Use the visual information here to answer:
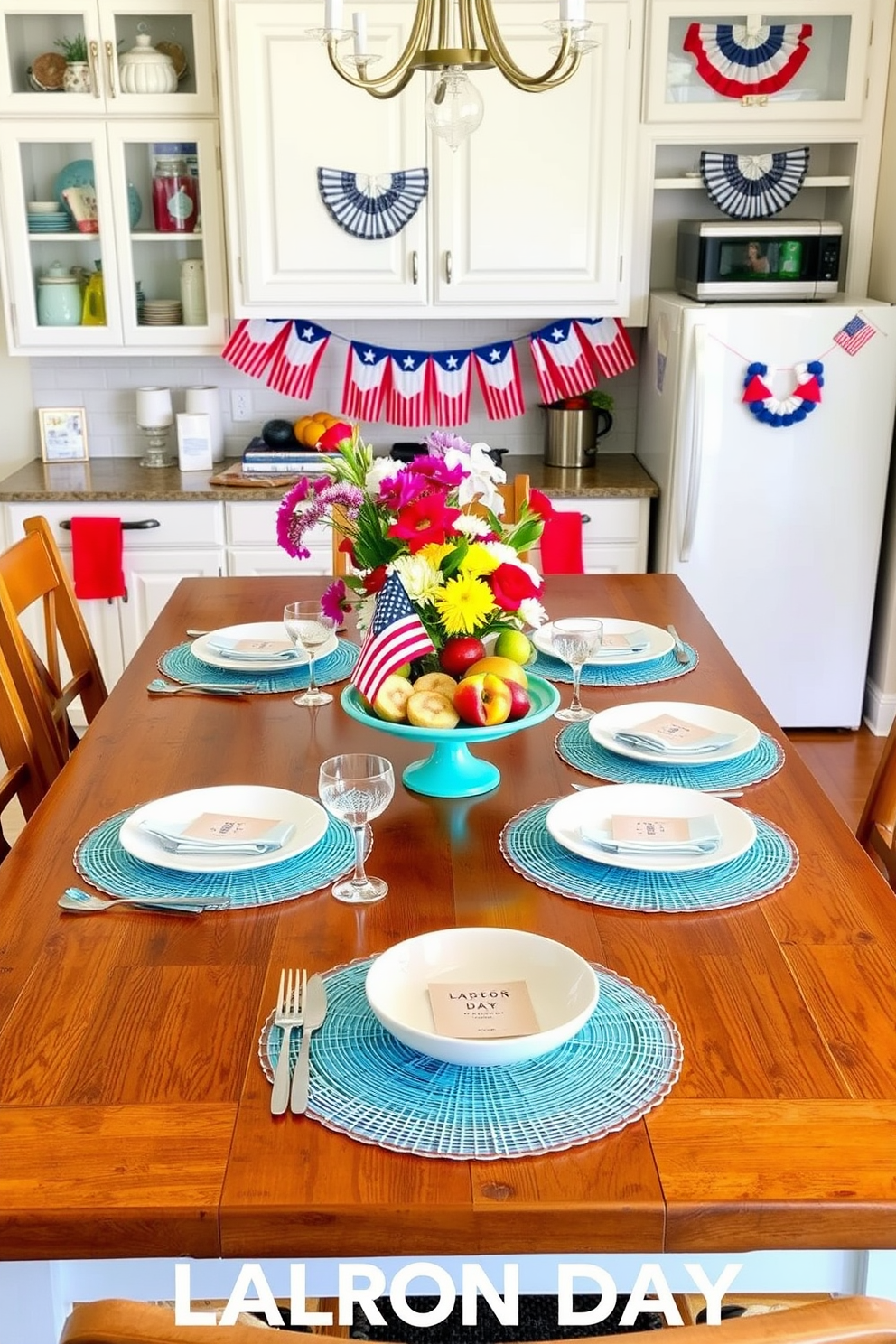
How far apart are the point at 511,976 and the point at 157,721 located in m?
0.97

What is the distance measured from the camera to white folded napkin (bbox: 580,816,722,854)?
5.16 ft

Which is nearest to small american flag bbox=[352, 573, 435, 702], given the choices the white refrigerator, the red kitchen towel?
the white refrigerator

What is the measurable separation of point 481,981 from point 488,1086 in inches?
5.6

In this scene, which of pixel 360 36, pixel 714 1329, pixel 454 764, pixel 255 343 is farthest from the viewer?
pixel 255 343

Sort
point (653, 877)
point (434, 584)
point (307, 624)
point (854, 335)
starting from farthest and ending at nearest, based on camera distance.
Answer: point (854, 335) < point (307, 624) < point (434, 584) < point (653, 877)

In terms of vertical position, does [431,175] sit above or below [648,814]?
above

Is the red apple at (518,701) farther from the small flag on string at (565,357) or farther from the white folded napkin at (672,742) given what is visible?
the small flag on string at (565,357)

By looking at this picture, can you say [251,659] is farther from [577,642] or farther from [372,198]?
[372,198]

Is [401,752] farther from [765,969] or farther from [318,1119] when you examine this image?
[318,1119]

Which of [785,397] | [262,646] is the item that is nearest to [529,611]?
[262,646]

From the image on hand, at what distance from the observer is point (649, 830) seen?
1.63 meters

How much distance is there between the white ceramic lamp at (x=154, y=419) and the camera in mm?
4090

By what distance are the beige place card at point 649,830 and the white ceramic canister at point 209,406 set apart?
2.76 m

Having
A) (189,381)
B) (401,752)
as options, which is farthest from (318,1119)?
(189,381)
